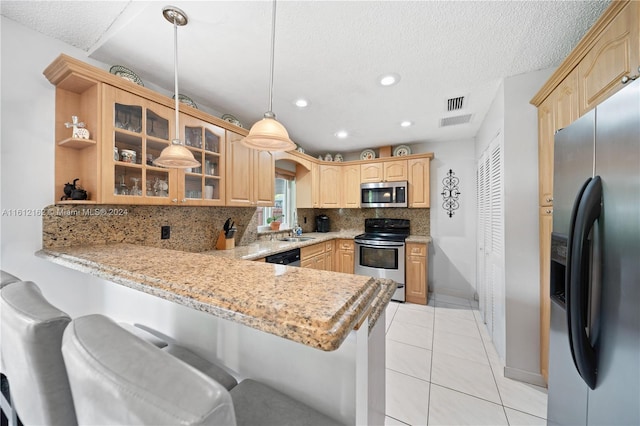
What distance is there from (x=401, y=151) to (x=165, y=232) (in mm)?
3518

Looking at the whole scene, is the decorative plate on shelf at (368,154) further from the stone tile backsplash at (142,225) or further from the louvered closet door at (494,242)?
the stone tile backsplash at (142,225)

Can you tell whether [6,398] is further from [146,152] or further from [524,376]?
[524,376]

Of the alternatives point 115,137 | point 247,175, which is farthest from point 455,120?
point 115,137

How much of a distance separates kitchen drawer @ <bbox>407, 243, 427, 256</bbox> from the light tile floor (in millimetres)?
955

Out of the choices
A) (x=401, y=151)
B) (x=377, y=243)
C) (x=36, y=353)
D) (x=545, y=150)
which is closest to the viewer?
(x=36, y=353)

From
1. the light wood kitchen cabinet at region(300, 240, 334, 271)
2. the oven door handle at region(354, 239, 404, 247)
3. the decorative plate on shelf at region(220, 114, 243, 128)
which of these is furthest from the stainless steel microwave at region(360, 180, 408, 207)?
the decorative plate on shelf at region(220, 114, 243, 128)

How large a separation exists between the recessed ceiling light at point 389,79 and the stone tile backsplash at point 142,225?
2.07m

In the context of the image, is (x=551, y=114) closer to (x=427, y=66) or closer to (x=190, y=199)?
(x=427, y=66)

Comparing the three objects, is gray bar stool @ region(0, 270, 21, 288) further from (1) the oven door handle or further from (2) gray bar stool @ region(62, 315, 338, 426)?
(1) the oven door handle

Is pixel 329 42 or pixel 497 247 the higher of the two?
pixel 329 42

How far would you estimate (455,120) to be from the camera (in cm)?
300

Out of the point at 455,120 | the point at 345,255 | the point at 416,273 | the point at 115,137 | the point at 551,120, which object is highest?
the point at 455,120

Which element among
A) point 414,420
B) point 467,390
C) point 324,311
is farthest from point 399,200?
point 324,311

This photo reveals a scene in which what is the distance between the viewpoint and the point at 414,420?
1.58m
